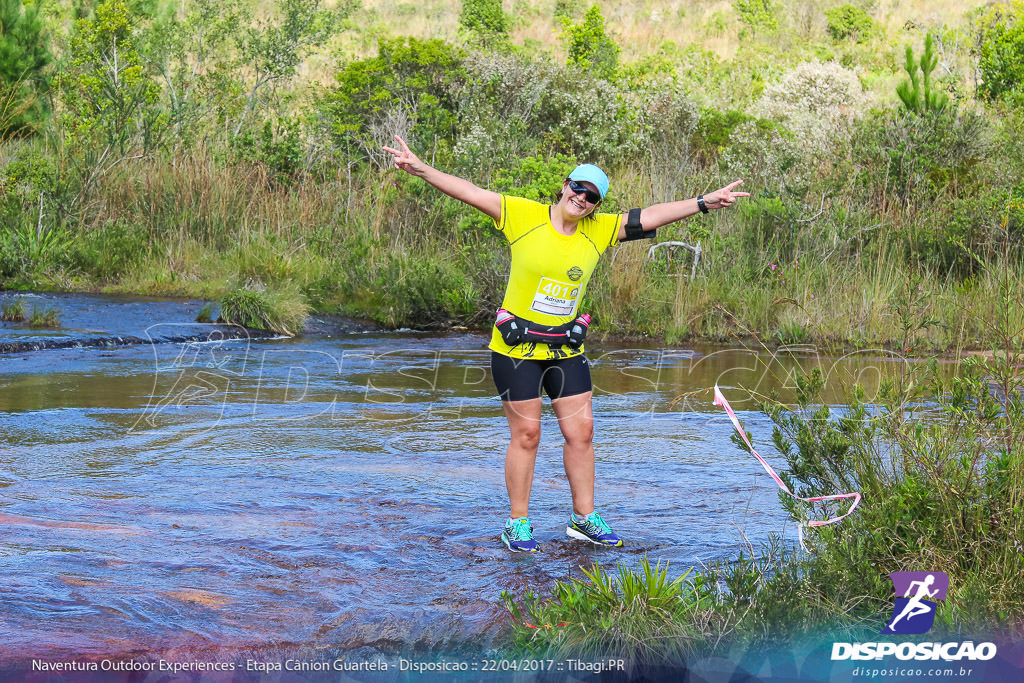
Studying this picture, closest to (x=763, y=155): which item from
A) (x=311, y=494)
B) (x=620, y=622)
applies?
(x=311, y=494)

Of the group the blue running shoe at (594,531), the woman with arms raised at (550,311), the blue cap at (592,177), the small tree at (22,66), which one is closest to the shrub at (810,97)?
the small tree at (22,66)

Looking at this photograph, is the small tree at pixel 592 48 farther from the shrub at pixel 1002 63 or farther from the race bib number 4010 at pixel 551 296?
the race bib number 4010 at pixel 551 296

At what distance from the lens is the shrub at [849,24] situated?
1527 inches

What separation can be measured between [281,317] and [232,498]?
293 inches

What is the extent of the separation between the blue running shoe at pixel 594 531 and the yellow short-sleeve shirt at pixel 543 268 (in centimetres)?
84

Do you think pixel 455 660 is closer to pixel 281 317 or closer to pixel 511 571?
pixel 511 571

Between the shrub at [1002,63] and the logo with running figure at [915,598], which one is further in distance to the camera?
the shrub at [1002,63]

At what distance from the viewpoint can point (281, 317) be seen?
556 inches

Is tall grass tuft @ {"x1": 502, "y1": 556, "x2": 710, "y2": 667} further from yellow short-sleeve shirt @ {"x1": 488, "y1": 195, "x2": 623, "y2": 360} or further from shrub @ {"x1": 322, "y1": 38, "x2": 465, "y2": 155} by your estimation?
shrub @ {"x1": 322, "y1": 38, "x2": 465, "y2": 155}

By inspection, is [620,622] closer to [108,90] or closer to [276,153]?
[276,153]

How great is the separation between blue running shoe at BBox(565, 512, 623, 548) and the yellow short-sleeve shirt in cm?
84

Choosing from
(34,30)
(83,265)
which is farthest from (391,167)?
(34,30)

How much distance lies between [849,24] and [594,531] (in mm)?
36709

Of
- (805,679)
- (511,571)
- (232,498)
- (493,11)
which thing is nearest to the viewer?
(805,679)
